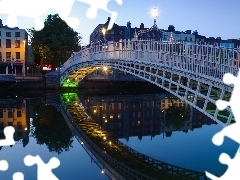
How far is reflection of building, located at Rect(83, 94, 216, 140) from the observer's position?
1952 centimetres

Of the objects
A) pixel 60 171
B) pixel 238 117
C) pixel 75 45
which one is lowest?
pixel 60 171

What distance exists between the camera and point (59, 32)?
150ft

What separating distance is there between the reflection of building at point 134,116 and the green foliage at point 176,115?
34 centimetres

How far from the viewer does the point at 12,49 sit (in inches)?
1871

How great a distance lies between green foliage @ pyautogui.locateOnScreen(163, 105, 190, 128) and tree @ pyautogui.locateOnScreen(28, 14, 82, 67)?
21004 mm

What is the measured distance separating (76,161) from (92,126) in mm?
6736

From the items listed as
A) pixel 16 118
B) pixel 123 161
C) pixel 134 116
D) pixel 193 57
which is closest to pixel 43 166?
pixel 123 161

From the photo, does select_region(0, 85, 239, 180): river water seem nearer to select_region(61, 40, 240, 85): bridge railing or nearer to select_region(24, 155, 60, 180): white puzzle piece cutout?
select_region(24, 155, 60, 180): white puzzle piece cutout

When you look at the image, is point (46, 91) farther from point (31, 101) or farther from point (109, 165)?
point (109, 165)

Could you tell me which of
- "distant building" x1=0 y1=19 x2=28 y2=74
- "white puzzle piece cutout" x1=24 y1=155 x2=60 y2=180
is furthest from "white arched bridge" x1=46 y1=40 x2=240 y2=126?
"distant building" x1=0 y1=19 x2=28 y2=74

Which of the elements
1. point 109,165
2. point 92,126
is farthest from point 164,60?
point 92,126

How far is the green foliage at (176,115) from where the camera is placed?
21625 millimetres

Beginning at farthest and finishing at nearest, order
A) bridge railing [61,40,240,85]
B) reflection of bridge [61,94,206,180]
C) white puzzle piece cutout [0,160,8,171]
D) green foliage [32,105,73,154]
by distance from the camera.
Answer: green foliage [32,105,73,154] < white puzzle piece cutout [0,160,8,171] < reflection of bridge [61,94,206,180] < bridge railing [61,40,240,85]

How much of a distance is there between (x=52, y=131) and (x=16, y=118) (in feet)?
16.3
